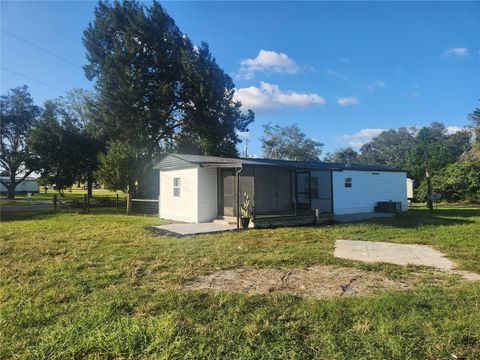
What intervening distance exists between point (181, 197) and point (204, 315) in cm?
1068

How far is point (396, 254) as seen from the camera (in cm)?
679

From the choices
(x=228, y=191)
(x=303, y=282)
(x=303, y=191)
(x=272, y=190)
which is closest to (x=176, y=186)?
(x=228, y=191)

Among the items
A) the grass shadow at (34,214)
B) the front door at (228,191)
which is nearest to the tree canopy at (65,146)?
the grass shadow at (34,214)

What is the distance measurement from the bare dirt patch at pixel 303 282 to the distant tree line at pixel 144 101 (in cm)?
1565

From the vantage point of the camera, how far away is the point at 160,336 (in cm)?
303

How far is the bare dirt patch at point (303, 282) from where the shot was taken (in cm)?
438

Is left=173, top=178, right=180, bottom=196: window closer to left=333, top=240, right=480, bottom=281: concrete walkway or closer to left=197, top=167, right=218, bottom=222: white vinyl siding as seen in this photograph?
left=197, top=167, right=218, bottom=222: white vinyl siding

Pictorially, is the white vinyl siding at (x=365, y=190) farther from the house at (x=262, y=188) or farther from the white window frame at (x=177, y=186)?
the white window frame at (x=177, y=186)

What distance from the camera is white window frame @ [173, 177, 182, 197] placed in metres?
14.1

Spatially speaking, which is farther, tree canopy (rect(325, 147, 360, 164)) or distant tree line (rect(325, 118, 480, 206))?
tree canopy (rect(325, 147, 360, 164))

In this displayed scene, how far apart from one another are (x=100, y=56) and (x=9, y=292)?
21.5 meters

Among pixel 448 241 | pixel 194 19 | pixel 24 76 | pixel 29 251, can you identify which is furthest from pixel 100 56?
pixel 448 241

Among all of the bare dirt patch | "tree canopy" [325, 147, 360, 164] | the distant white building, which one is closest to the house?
the bare dirt patch

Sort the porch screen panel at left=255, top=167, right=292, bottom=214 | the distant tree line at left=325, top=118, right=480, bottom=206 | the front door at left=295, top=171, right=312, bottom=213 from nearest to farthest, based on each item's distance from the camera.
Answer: the porch screen panel at left=255, top=167, right=292, bottom=214, the front door at left=295, top=171, right=312, bottom=213, the distant tree line at left=325, top=118, right=480, bottom=206
